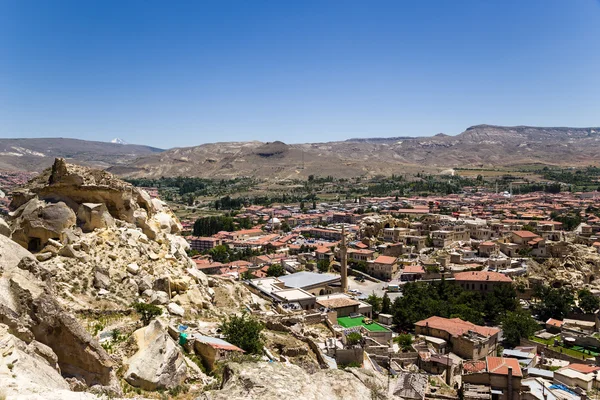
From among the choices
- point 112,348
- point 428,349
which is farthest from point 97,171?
point 428,349

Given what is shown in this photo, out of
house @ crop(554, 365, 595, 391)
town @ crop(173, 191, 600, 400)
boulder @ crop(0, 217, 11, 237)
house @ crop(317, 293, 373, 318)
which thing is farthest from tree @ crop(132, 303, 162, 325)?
house @ crop(554, 365, 595, 391)

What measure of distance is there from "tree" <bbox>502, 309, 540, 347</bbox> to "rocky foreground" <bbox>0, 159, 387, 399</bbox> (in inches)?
537

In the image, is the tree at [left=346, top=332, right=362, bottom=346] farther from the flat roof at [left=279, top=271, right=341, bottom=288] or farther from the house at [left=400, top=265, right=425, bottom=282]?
the house at [left=400, top=265, right=425, bottom=282]

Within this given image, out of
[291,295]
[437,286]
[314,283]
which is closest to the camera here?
[291,295]

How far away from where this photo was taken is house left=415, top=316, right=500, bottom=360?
22.8m

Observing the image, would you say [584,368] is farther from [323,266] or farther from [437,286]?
[323,266]

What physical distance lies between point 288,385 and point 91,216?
9891mm

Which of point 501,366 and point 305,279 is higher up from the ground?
point 501,366

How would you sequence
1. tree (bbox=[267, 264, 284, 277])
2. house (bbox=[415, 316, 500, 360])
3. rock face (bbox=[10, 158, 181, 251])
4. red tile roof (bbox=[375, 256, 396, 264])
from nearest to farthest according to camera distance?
1. rock face (bbox=[10, 158, 181, 251])
2. house (bbox=[415, 316, 500, 360])
3. tree (bbox=[267, 264, 284, 277])
4. red tile roof (bbox=[375, 256, 396, 264])

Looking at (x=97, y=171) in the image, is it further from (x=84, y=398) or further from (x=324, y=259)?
(x=324, y=259)

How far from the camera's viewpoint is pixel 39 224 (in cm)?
1350

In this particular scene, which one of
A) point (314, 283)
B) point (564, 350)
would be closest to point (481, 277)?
point (564, 350)

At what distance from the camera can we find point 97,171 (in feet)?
53.8

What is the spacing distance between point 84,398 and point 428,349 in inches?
722
